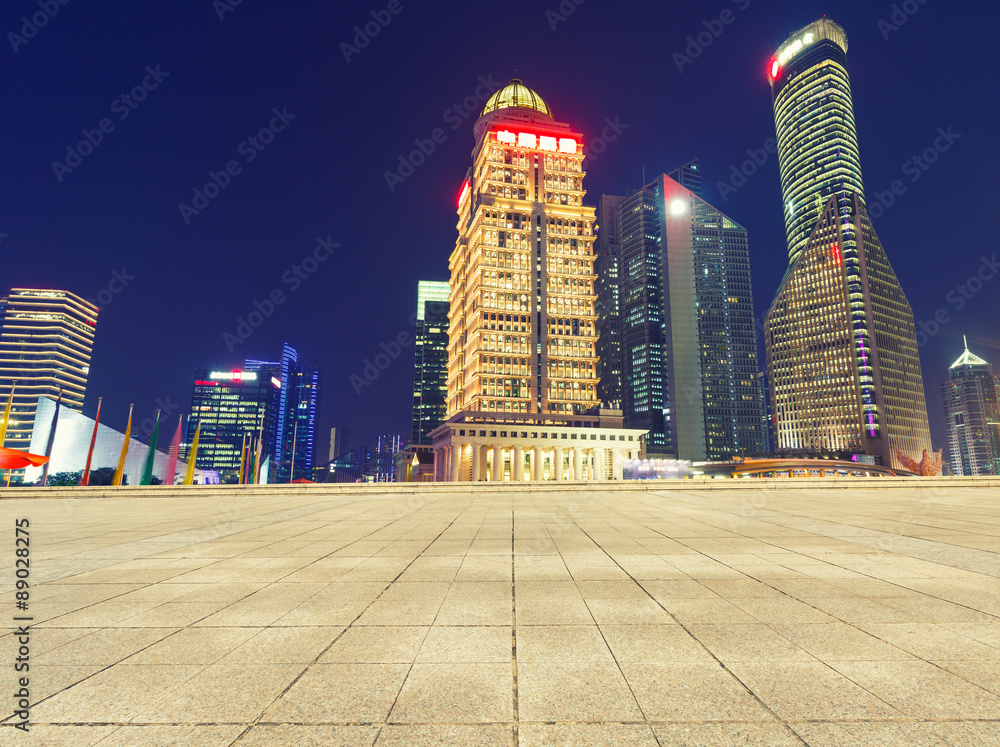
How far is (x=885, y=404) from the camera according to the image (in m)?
191

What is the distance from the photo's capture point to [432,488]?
112 ft

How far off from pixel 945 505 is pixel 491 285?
121 metres

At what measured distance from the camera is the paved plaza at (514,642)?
405 cm

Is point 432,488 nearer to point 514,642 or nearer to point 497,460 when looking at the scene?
point 514,642

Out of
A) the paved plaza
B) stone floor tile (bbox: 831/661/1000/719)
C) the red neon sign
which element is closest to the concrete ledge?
the paved plaza

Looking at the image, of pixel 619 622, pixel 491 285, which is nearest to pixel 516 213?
pixel 491 285

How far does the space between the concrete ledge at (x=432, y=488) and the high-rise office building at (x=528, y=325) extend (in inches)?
3378

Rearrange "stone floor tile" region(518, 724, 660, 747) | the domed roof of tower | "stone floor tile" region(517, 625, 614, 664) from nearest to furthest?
"stone floor tile" region(518, 724, 660, 747)
"stone floor tile" region(517, 625, 614, 664)
the domed roof of tower

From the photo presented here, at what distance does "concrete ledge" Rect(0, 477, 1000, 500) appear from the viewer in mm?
32469

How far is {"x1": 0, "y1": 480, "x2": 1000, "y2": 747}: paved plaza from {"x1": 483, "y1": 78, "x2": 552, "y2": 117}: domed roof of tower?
171 meters

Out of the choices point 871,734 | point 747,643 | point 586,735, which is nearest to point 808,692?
point 871,734

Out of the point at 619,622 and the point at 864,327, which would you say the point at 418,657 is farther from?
the point at 864,327

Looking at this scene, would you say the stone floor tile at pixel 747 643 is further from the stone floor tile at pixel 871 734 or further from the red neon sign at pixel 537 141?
the red neon sign at pixel 537 141

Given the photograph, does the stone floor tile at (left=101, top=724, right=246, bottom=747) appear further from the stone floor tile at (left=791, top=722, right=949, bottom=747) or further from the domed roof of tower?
the domed roof of tower
